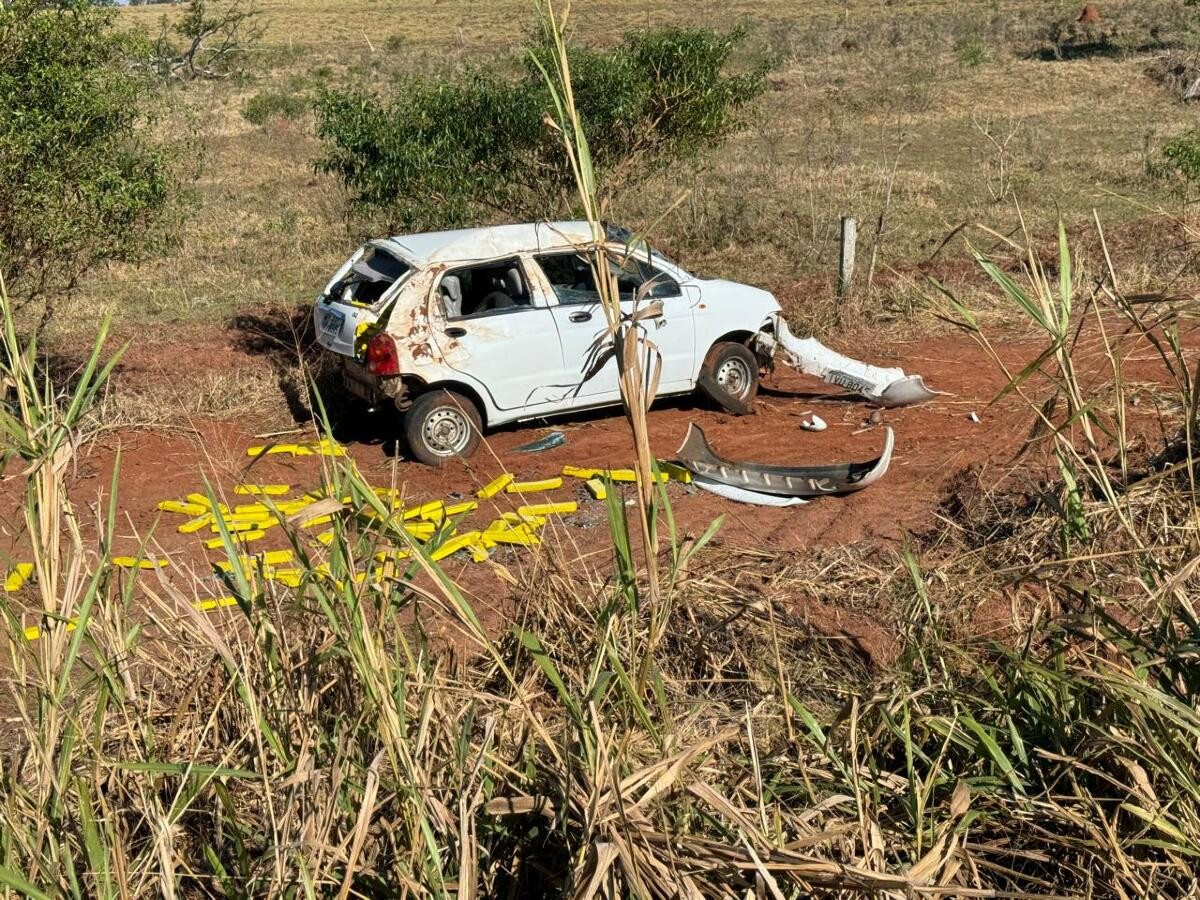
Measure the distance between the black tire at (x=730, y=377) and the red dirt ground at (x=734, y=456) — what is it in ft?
0.46

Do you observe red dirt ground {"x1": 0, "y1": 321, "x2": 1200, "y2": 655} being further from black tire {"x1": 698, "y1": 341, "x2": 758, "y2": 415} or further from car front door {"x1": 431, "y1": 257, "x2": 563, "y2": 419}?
car front door {"x1": 431, "y1": 257, "x2": 563, "y2": 419}

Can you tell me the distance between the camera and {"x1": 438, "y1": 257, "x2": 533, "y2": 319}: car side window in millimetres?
9383

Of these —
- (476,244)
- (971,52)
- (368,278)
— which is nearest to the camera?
(476,244)

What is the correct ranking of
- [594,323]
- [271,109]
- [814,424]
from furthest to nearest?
1. [271,109]
2. [814,424]
3. [594,323]

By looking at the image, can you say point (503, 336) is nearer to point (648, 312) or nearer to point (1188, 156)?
point (648, 312)

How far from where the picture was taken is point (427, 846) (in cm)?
302

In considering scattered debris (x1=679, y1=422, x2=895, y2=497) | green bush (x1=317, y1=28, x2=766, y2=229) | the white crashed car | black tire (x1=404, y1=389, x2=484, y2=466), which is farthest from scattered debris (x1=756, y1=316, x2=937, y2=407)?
black tire (x1=404, y1=389, x2=484, y2=466)

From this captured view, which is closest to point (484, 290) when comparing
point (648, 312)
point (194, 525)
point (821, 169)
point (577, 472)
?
point (577, 472)

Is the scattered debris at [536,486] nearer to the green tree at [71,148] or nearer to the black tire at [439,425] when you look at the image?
the black tire at [439,425]

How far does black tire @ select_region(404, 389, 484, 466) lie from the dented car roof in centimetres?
99

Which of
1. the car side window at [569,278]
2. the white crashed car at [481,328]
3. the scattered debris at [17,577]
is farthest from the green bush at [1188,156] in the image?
the scattered debris at [17,577]

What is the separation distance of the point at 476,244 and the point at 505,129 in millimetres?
3574

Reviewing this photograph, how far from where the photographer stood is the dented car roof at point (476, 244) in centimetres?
923

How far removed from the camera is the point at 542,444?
9742 mm
